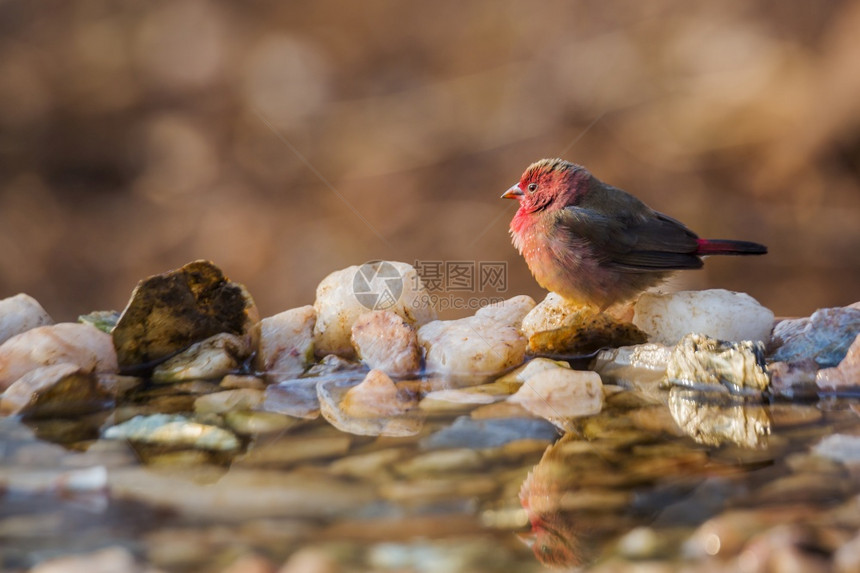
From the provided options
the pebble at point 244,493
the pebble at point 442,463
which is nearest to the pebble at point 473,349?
the pebble at point 442,463

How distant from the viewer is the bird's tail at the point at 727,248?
169 centimetres

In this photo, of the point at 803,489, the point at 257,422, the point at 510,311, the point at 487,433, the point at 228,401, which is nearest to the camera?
the point at 803,489

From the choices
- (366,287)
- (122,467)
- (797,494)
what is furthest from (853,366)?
(122,467)

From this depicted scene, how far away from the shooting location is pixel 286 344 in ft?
5.34

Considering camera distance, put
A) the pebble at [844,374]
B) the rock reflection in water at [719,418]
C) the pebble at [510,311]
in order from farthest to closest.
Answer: the pebble at [510,311] < the pebble at [844,374] < the rock reflection in water at [719,418]

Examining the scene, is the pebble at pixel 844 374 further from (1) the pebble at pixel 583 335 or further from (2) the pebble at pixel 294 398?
(2) the pebble at pixel 294 398

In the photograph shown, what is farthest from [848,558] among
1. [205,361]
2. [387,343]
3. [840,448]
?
[205,361]

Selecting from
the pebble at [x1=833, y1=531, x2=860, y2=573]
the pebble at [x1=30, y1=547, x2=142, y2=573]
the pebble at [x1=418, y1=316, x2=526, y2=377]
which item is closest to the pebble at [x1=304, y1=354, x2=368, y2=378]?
the pebble at [x1=418, y1=316, x2=526, y2=377]

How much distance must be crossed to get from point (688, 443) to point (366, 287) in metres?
0.85

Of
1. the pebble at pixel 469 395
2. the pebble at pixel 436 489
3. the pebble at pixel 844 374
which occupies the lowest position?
the pebble at pixel 436 489

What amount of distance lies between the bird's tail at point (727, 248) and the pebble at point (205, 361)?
1.11 meters

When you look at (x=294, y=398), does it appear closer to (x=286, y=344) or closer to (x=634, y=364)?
(x=286, y=344)

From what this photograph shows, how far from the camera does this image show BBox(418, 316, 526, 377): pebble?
153cm

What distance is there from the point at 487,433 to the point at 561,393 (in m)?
0.23
